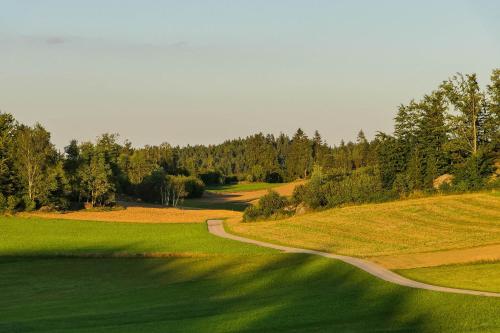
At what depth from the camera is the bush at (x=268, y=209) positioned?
7088 centimetres

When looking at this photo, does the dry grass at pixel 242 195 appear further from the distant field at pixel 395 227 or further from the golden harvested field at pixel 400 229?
the golden harvested field at pixel 400 229

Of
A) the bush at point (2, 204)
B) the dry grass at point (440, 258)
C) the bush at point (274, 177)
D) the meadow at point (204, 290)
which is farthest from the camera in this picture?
the bush at point (274, 177)

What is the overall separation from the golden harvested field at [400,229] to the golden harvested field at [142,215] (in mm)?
8418

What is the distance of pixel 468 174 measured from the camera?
7694 cm

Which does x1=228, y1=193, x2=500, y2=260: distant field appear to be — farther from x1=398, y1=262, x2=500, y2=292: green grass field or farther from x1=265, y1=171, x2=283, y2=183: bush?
x1=265, y1=171, x2=283, y2=183: bush

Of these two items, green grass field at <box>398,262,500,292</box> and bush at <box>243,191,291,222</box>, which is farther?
bush at <box>243,191,291,222</box>

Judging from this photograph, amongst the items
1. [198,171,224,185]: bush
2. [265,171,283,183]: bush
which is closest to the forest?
[198,171,224,185]: bush

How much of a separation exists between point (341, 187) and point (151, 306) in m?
48.4

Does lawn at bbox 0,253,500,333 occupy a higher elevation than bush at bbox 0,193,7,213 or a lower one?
lower

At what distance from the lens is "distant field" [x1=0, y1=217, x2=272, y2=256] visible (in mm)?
50750

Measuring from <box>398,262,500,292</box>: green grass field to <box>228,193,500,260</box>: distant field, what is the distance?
420 cm

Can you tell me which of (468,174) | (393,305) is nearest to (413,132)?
(468,174)

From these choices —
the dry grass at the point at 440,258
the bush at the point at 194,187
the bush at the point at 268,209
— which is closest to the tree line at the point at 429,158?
the bush at the point at 268,209

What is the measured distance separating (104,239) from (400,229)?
26926 mm
